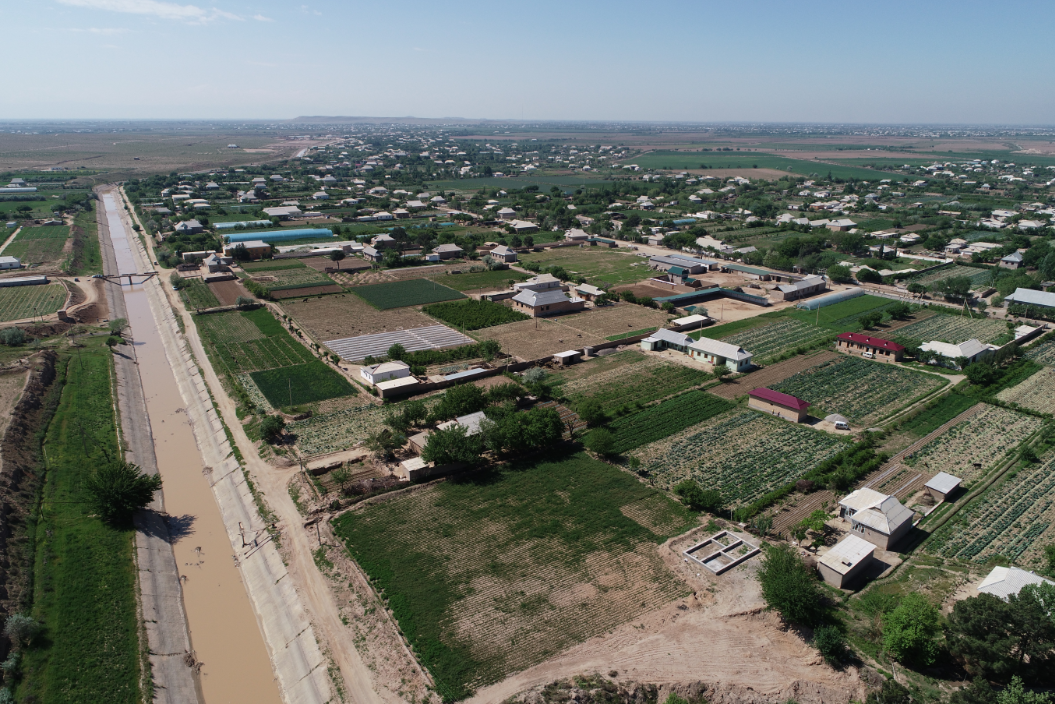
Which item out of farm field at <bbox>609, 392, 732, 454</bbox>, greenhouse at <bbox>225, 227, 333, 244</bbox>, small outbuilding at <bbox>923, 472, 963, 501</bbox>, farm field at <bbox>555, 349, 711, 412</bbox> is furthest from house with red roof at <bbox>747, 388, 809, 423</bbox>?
greenhouse at <bbox>225, 227, 333, 244</bbox>

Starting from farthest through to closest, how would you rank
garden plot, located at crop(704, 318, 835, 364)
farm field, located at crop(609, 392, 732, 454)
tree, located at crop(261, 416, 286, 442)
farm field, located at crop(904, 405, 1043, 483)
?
1. garden plot, located at crop(704, 318, 835, 364)
2. farm field, located at crop(609, 392, 732, 454)
3. tree, located at crop(261, 416, 286, 442)
4. farm field, located at crop(904, 405, 1043, 483)

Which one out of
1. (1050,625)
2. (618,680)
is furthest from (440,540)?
(1050,625)

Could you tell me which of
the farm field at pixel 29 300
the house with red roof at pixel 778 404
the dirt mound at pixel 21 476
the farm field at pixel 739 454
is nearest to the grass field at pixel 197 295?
the farm field at pixel 29 300

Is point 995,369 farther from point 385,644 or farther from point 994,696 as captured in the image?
point 385,644

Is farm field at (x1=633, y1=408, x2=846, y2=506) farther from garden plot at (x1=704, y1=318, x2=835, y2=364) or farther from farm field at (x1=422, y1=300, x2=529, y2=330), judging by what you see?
farm field at (x1=422, y1=300, x2=529, y2=330)

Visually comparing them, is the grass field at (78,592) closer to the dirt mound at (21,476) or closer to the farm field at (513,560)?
the dirt mound at (21,476)

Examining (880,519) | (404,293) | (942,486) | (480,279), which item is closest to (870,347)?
(942,486)
